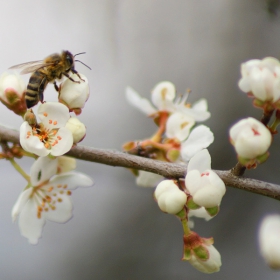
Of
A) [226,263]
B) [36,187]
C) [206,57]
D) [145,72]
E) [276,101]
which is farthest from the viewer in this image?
[145,72]

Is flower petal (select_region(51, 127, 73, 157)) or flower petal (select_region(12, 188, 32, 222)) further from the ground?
flower petal (select_region(51, 127, 73, 157))

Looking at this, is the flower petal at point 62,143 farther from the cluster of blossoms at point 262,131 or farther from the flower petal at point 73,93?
the cluster of blossoms at point 262,131

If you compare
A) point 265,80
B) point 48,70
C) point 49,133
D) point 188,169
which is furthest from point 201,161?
point 48,70

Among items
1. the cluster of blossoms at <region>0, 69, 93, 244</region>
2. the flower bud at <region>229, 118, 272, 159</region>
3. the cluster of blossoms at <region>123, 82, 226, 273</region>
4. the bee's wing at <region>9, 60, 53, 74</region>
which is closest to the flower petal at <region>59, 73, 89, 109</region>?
the cluster of blossoms at <region>0, 69, 93, 244</region>

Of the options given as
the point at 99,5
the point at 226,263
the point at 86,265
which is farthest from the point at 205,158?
the point at 99,5

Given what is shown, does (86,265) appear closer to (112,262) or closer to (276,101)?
(112,262)

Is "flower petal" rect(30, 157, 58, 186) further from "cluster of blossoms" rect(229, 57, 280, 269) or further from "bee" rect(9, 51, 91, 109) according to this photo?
"cluster of blossoms" rect(229, 57, 280, 269)

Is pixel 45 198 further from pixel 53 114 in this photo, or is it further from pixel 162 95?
pixel 162 95
